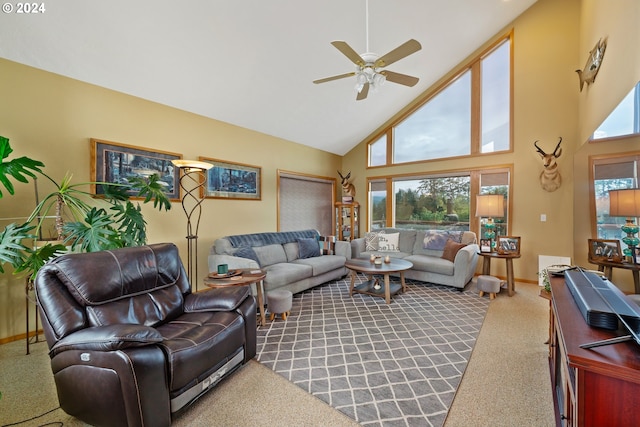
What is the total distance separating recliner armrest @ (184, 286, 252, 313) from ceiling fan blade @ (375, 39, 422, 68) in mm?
2403

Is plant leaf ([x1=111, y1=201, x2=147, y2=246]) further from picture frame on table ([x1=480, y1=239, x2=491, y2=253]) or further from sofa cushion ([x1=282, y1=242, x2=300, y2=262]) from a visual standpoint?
picture frame on table ([x1=480, y1=239, x2=491, y2=253])

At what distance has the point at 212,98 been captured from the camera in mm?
3791

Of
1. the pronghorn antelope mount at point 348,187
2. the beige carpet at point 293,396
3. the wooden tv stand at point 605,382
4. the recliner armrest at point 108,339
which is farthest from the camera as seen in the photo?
the pronghorn antelope mount at point 348,187

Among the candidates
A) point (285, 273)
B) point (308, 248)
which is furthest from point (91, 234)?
point (308, 248)

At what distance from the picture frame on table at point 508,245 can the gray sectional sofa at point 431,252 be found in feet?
1.08

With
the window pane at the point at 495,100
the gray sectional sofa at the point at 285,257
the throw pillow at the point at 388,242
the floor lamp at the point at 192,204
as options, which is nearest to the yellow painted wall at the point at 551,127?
the window pane at the point at 495,100

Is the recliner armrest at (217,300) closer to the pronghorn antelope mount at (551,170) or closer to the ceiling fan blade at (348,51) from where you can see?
the ceiling fan blade at (348,51)

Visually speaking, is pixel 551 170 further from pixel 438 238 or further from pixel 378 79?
pixel 378 79

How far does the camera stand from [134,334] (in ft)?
4.56

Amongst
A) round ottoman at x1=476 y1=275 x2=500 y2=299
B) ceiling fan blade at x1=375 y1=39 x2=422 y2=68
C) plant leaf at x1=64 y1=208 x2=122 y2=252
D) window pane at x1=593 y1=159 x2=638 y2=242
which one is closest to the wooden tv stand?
ceiling fan blade at x1=375 y1=39 x2=422 y2=68

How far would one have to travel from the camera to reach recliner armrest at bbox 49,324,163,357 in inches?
53.0

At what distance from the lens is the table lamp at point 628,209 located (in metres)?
2.50

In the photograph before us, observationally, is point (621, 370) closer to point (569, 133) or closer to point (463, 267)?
point (463, 267)

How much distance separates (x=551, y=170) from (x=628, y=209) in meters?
1.95
